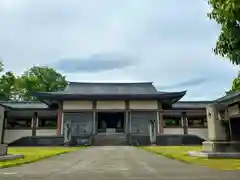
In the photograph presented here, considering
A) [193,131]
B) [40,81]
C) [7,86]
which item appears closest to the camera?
[193,131]

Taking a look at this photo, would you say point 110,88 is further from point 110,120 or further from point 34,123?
point 34,123

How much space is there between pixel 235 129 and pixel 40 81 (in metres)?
53.0

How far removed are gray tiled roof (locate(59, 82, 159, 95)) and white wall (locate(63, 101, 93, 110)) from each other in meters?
4.15

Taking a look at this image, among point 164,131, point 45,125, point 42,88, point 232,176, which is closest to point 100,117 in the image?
point 45,125

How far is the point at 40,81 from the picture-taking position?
197 feet

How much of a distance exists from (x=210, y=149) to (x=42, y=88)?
50.3 m

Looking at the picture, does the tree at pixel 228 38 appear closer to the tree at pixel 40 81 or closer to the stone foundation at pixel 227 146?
the stone foundation at pixel 227 146

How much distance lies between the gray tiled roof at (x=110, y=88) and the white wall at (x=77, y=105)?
4146 millimetres

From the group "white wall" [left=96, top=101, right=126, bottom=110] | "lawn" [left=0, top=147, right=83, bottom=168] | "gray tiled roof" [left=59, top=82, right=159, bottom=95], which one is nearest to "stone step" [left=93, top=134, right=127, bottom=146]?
"white wall" [left=96, top=101, right=126, bottom=110]

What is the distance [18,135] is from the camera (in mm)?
33250

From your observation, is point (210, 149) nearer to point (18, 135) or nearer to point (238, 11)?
point (238, 11)

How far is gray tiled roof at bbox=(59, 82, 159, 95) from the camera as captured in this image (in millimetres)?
37938

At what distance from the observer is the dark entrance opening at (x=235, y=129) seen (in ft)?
40.1

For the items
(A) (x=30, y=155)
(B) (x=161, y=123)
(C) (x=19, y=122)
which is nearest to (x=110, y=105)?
(B) (x=161, y=123)
